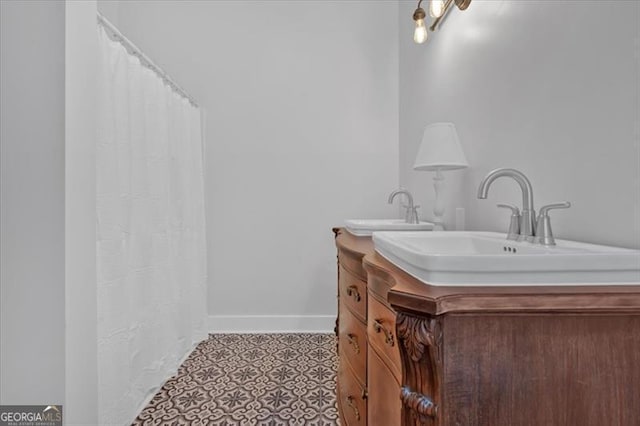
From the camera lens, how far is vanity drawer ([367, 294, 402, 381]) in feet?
2.56

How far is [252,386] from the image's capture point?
1.89 meters

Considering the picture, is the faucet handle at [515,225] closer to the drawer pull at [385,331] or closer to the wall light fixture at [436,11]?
the drawer pull at [385,331]

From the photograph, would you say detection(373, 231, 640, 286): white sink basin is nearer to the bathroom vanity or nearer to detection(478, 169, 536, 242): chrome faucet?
the bathroom vanity

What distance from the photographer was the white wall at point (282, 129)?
2697 mm

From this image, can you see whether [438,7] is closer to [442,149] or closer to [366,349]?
[442,149]

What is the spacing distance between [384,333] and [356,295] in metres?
0.33

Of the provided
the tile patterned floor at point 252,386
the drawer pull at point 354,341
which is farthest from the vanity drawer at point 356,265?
the tile patterned floor at point 252,386

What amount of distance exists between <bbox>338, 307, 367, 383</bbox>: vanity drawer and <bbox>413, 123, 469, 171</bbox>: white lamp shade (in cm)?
71

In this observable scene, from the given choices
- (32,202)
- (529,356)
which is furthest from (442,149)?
(32,202)

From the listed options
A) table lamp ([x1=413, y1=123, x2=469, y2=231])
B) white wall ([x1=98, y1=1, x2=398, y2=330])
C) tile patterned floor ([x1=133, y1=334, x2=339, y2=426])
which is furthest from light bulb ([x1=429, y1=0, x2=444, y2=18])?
tile patterned floor ([x1=133, y1=334, x2=339, y2=426])

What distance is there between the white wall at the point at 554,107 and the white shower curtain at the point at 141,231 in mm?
1582

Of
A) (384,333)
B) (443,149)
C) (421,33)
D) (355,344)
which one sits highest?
(421,33)

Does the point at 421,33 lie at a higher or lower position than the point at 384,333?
higher

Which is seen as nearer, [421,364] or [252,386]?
[421,364]
